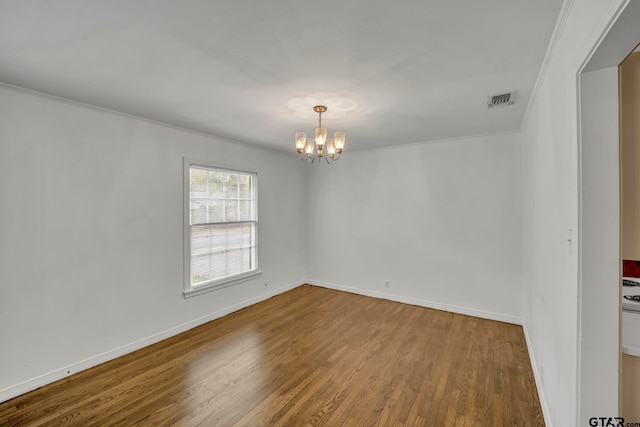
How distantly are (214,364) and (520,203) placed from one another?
403 centimetres

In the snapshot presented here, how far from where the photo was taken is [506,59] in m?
1.84

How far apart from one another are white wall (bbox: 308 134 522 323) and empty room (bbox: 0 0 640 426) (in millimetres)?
31

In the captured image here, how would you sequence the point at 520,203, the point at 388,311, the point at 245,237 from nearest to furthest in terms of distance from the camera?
the point at 520,203
the point at 388,311
the point at 245,237

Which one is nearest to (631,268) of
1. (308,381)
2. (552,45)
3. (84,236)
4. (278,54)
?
(552,45)

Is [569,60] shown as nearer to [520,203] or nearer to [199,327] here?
[520,203]

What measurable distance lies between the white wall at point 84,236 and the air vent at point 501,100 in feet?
10.8

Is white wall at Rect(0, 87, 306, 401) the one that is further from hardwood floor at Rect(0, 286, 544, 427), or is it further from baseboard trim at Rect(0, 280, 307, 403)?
hardwood floor at Rect(0, 286, 544, 427)

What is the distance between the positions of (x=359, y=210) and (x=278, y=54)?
3.41m

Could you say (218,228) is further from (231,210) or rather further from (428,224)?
(428,224)

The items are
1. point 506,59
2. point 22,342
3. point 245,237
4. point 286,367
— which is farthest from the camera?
point 245,237

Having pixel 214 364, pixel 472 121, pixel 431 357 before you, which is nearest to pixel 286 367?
pixel 214 364

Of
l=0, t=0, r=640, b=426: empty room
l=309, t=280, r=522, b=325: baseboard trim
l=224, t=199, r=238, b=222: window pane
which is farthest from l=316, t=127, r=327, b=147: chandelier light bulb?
l=309, t=280, r=522, b=325: baseboard trim

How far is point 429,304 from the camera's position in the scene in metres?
4.24

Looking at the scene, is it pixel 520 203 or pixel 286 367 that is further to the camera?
pixel 520 203
